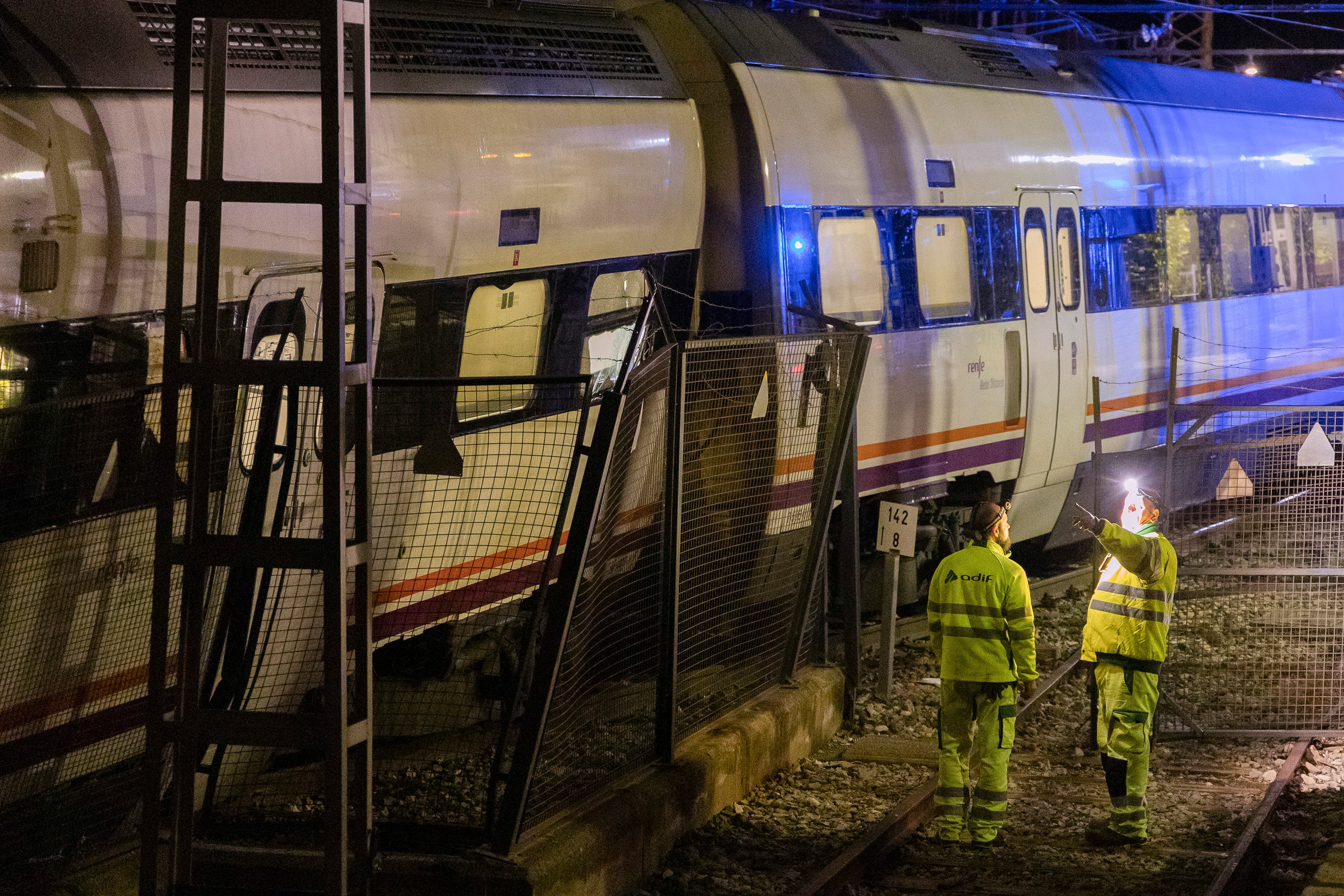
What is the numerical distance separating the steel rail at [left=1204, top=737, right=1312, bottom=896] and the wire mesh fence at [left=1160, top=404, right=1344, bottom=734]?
16.6 inches

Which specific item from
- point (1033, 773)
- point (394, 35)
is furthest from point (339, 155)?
point (1033, 773)

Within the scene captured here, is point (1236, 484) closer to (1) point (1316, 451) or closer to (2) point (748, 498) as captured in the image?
(1) point (1316, 451)

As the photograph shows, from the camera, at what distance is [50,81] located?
5027mm

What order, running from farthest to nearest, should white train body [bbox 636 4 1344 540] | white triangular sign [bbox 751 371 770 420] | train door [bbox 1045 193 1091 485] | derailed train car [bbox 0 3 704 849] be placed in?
train door [bbox 1045 193 1091 485]
white train body [bbox 636 4 1344 540]
white triangular sign [bbox 751 371 770 420]
derailed train car [bbox 0 3 704 849]

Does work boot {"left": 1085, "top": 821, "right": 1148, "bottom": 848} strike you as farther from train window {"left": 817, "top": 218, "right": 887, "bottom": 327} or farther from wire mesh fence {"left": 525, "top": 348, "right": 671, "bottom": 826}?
train window {"left": 817, "top": 218, "right": 887, "bottom": 327}

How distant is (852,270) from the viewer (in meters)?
9.22

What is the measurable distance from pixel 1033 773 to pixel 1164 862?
1.44m

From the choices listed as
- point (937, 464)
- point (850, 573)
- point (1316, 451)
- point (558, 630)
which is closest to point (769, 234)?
point (850, 573)

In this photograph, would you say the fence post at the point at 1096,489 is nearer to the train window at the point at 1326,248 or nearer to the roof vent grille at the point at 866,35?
the roof vent grille at the point at 866,35

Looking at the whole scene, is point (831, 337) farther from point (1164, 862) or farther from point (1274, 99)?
point (1274, 99)

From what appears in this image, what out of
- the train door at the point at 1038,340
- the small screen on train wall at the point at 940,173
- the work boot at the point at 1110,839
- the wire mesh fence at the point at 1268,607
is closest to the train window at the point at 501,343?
the work boot at the point at 1110,839


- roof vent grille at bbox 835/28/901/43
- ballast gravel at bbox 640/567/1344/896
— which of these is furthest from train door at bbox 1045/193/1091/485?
ballast gravel at bbox 640/567/1344/896

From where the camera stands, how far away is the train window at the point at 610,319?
295 inches

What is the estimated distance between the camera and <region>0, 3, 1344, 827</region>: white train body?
5.18m
